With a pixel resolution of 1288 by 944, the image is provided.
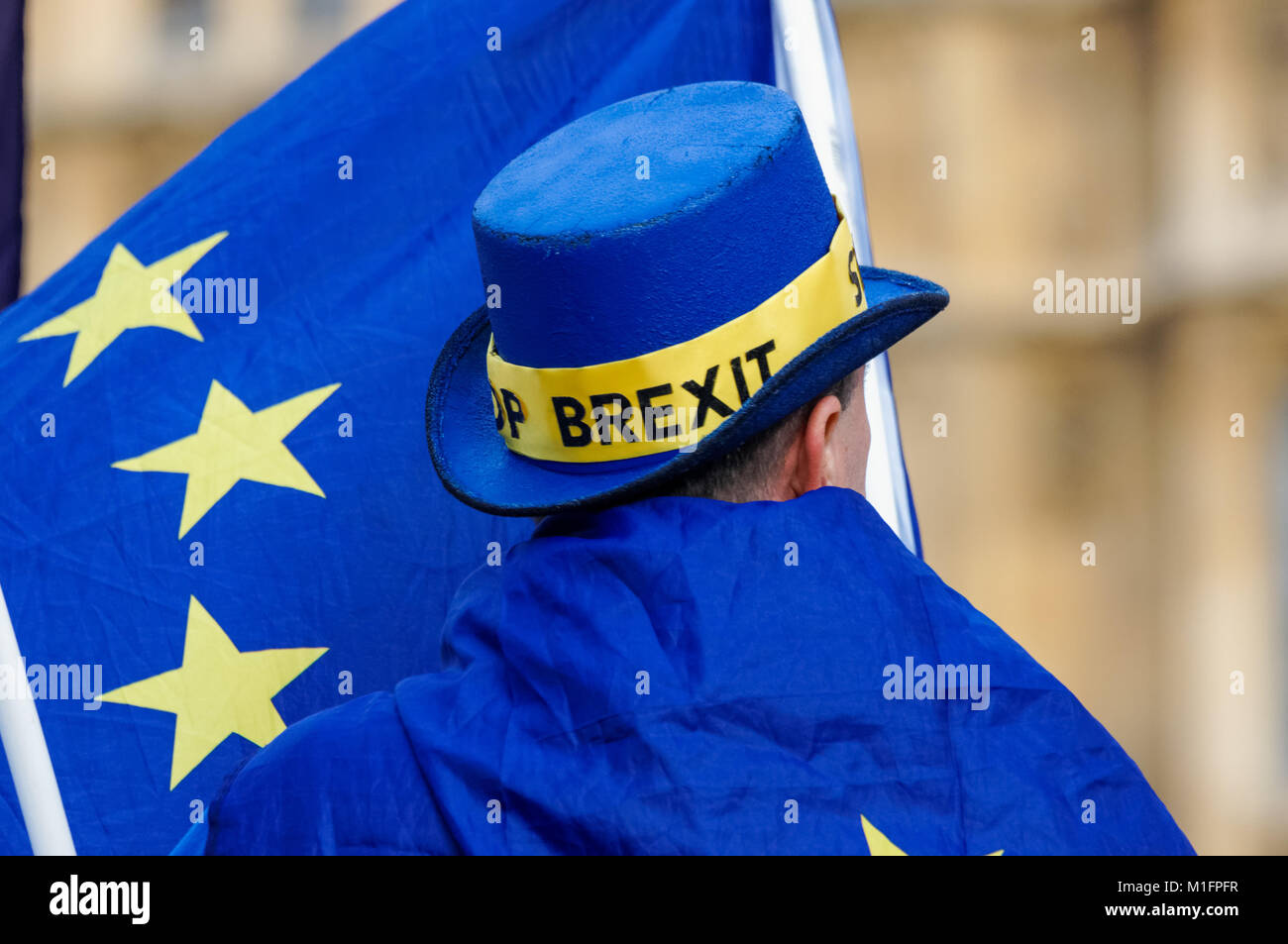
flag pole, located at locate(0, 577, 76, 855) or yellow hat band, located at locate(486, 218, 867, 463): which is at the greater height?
yellow hat band, located at locate(486, 218, 867, 463)

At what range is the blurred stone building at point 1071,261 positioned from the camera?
6.60 meters

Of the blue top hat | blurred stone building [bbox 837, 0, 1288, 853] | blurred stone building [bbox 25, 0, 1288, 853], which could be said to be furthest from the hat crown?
blurred stone building [bbox 837, 0, 1288, 853]

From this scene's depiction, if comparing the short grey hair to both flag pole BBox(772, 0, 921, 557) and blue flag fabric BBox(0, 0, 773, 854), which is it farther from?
flag pole BBox(772, 0, 921, 557)

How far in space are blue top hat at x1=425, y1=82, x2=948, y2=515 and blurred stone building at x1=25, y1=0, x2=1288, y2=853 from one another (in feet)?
18.7

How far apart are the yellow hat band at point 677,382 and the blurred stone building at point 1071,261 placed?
225 inches

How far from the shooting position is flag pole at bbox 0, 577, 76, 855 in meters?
1.50

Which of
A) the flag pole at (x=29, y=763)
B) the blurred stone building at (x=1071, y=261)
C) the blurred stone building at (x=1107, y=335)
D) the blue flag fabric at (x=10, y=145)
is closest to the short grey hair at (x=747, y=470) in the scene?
the flag pole at (x=29, y=763)

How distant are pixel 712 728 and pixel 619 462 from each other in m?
0.26

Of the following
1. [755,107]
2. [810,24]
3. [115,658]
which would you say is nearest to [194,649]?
[115,658]

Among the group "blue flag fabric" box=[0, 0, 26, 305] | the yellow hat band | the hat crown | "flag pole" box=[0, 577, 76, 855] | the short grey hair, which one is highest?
"blue flag fabric" box=[0, 0, 26, 305]

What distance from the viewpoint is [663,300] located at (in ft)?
3.77

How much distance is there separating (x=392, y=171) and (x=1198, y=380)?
5.64m
